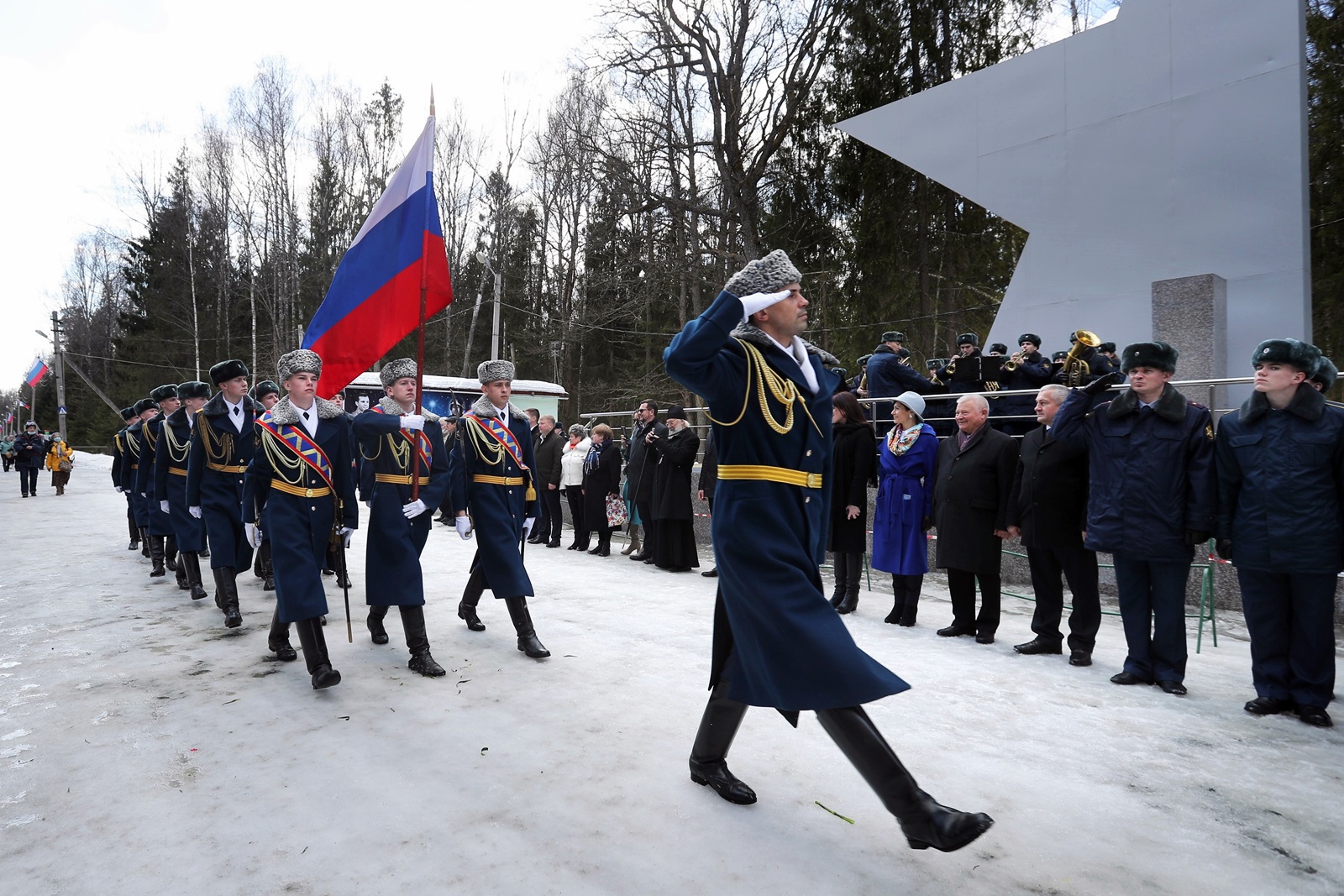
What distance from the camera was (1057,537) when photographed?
5637 mm

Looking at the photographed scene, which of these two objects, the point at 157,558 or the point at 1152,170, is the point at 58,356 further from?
the point at 1152,170

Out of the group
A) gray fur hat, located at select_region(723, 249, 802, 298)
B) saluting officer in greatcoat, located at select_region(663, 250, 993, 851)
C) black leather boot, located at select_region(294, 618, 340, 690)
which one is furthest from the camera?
black leather boot, located at select_region(294, 618, 340, 690)

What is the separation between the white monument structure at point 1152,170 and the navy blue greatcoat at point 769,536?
325 inches

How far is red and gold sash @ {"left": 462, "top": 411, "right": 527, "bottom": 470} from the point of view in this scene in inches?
232

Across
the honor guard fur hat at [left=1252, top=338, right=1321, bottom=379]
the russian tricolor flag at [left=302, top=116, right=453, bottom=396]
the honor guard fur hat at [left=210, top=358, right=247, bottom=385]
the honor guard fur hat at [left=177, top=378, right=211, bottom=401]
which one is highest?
the russian tricolor flag at [left=302, top=116, right=453, bottom=396]

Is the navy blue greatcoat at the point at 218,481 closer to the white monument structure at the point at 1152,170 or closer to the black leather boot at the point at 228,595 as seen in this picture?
the black leather boot at the point at 228,595

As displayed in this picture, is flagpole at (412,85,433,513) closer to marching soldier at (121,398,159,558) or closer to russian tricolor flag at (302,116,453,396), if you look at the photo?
russian tricolor flag at (302,116,453,396)

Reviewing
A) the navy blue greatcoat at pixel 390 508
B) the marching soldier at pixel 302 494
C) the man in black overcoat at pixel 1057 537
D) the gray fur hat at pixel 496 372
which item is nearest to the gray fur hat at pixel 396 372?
the navy blue greatcoat at pixel 390 508

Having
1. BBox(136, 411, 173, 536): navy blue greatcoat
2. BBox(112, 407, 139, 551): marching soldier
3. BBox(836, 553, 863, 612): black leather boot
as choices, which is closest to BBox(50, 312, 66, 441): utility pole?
BBox(112, 407, 139, 551): marching soldier

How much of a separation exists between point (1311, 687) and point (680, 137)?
1822 cm

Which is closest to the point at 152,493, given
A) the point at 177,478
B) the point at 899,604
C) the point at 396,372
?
the point at 177,478

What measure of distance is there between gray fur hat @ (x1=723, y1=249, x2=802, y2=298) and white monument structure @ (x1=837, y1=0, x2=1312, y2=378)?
823 centimetres

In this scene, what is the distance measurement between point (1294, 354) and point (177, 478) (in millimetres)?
8968

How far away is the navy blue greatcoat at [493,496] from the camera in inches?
221
